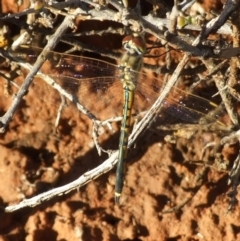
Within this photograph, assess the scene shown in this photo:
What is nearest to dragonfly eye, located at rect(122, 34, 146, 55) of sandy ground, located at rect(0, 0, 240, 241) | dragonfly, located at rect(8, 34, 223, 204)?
dragonfly, located at rect(8, 34, 223, 204)

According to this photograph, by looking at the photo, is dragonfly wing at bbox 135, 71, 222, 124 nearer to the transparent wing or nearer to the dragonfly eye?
the transparent wing

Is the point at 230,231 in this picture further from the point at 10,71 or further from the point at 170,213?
the point at 10,71

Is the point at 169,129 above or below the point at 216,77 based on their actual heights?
below

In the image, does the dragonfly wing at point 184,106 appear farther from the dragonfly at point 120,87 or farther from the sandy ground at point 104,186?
the sandy ground at point 104,186

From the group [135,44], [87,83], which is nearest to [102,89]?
[87,83]

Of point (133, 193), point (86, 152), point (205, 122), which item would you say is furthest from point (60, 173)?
point (205, 122)

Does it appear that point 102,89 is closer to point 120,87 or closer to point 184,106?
point 120,87
